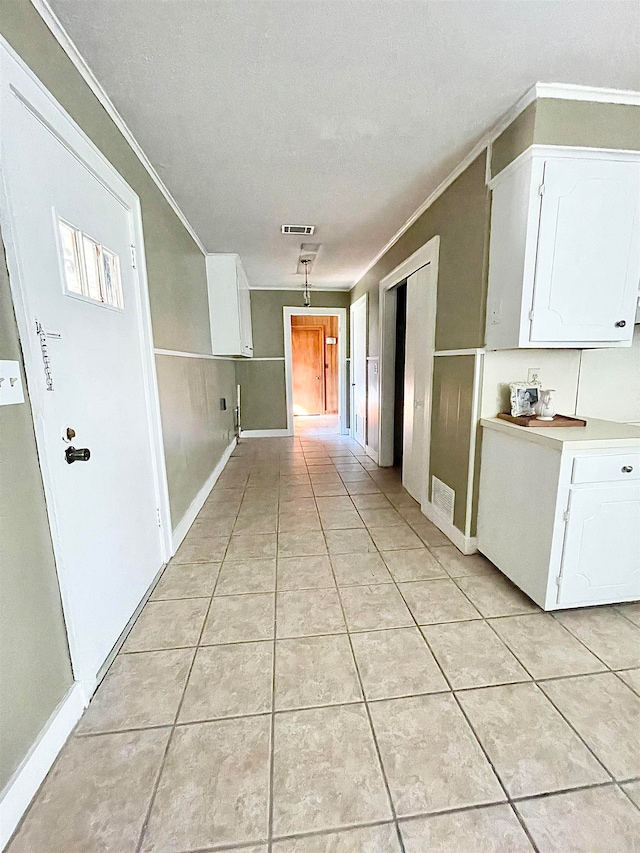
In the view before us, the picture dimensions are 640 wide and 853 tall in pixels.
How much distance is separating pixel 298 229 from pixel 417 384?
176 cm

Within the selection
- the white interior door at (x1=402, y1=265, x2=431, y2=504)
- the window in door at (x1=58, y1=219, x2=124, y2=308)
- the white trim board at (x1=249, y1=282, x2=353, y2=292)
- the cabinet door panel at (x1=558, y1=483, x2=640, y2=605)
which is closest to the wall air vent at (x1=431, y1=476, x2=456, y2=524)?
the white interior door at (x1=402, y1=265, x2=431, y2=504)

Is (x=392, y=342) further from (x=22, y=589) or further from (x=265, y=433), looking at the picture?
(x=22, y=589)

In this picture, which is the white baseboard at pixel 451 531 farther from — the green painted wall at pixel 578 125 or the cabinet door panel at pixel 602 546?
the green painted wall at pixel 578 125

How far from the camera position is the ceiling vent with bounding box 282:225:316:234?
3.13m

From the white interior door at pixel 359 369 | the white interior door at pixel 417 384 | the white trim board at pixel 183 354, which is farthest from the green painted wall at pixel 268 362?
the white interior door at pixel 417 384

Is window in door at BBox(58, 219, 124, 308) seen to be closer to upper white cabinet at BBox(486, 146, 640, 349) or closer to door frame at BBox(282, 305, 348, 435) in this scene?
upper white cabinet at BBox(486, 146, 640, 349)

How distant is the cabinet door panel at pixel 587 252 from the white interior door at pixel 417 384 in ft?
3.42

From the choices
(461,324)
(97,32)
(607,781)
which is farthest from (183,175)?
(607,781)

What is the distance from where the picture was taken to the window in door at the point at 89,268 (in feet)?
4.30

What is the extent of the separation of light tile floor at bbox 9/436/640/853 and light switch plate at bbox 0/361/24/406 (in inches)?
44.5

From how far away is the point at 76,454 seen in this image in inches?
49.4

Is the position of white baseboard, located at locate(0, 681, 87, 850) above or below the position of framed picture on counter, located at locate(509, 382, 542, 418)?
below

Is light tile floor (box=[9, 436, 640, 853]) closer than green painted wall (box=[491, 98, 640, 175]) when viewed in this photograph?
Yes

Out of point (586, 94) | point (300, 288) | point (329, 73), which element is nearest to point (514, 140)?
point (586, 94)
